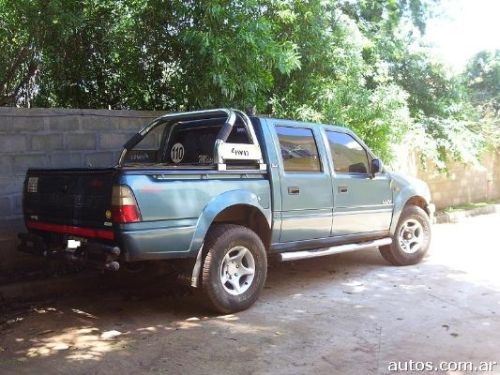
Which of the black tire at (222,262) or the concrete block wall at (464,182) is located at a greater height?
the concrete block wall at (464,182)

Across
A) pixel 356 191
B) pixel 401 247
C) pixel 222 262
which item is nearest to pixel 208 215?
pixel 222 262

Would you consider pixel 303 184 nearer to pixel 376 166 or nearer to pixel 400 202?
pixel 376 166

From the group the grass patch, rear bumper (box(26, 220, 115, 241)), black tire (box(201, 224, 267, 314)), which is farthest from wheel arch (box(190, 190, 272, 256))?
the grass patch

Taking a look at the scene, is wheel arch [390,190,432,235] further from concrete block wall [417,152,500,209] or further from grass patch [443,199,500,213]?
grass patch [443,199,500,213]

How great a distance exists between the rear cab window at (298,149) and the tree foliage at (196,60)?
136 cm

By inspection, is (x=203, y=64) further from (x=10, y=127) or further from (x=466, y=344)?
(x=466, y=344)

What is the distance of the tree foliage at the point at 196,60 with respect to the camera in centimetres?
669

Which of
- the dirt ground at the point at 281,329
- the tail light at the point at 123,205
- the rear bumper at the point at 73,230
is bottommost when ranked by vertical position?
the dirt ground at the point at 281,329

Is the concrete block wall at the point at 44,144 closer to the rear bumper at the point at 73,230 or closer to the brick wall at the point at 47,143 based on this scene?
the brick wall at the point at 47,143

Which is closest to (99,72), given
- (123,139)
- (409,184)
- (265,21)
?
(123,139)

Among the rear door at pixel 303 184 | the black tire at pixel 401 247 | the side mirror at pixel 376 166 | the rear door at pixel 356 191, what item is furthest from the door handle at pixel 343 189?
the black tire at pixel 401 247

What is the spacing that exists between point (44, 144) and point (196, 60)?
2134mm

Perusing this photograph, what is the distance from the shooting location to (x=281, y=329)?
4598mm

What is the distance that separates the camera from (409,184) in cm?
701
